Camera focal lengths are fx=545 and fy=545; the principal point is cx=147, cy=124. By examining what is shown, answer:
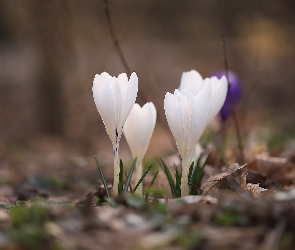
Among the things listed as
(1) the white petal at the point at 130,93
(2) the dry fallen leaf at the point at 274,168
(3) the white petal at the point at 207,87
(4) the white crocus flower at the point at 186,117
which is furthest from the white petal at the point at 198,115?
(2) the dry fallen leaf at the point at 274,168

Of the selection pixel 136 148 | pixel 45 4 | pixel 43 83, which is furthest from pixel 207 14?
pixel 136 148

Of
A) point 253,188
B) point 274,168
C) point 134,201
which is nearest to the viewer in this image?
Answer: point 134,201

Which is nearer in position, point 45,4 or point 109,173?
point 109,173

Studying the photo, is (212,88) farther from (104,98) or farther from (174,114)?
(104,98)

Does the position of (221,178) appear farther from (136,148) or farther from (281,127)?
(281,127)

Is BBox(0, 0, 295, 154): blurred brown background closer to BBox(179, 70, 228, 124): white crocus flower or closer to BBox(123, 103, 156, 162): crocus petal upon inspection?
BBox(179, 70, 228, 124): white crocus flower

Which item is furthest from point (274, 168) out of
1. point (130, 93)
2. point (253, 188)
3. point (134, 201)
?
point (134, 201)

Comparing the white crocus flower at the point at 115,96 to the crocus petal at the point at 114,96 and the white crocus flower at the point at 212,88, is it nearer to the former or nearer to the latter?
the crocus petal at the point at 114,96
